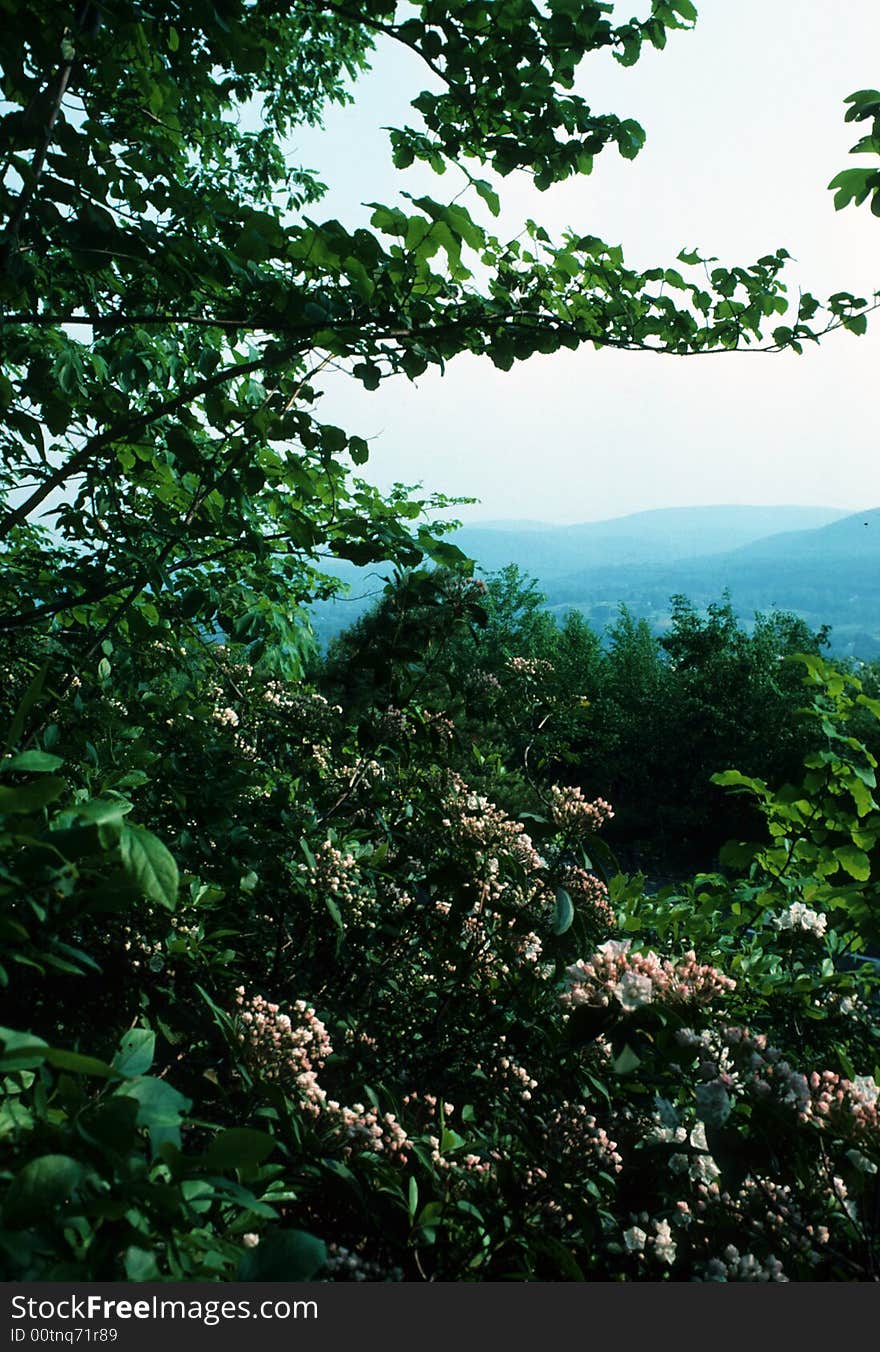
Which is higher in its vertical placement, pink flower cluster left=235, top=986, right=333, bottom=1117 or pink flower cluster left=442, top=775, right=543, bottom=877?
pink flower cluster left=442, top=775, right=543, bottom=877

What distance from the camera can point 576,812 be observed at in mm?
2281

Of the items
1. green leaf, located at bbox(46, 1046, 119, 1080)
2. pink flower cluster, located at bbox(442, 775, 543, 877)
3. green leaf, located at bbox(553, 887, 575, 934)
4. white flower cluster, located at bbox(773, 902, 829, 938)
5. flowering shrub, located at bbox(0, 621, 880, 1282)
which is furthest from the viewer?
white flower cluster, located at bbox(773, 902, 829, 938)

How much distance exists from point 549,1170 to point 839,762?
1.76 meters

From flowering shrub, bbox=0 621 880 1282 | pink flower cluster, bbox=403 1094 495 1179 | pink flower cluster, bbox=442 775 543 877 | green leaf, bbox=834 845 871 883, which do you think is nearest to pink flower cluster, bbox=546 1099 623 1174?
flowering shrub, bbox=0 621 880 1282

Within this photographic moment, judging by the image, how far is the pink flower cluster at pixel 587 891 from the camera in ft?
7.29

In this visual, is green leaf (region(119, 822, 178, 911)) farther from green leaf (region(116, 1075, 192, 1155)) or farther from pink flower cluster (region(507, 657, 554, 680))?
pink flower cluster (region(507, 657, 554, 680))

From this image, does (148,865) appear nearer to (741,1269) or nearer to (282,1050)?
(282,1050)

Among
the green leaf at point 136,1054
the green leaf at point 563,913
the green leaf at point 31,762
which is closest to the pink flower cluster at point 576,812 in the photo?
the green leaf at point 563,913

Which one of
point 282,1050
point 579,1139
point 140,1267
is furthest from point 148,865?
point 579,1139

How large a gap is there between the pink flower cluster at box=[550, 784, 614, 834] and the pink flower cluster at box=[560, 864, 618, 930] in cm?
12

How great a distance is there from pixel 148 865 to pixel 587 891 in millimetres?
1505

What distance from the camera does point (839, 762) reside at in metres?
2.71

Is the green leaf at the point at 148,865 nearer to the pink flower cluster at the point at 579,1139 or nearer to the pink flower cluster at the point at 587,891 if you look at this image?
the pink flower cluster at the point at 579,1139

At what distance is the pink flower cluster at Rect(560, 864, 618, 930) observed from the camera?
222 centimetres
